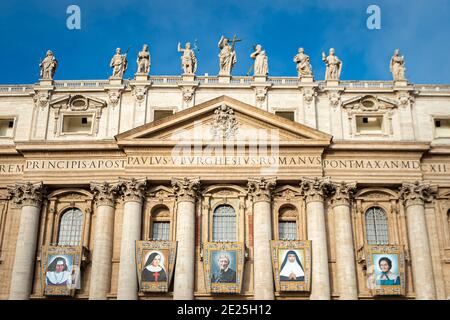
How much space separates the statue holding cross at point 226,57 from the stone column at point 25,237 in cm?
1300

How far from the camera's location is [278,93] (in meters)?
40.1

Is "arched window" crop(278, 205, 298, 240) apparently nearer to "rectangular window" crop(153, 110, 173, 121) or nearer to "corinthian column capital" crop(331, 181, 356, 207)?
"corinthian column capital" crop(331, 181, 356, 207)

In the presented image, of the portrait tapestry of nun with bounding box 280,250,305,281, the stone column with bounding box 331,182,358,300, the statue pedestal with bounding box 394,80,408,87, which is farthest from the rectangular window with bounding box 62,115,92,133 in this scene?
the statue pedestal with bounding box 394,80,408,87

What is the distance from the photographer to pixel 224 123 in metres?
38.4

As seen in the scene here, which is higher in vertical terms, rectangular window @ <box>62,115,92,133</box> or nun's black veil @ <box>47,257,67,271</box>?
rectangular window @ <box>62,115,92,133</box>

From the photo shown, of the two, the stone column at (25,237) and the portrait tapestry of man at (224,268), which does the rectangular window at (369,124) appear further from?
the stone column at (25,237)

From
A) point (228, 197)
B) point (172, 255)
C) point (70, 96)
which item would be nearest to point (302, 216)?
point (228, 197)

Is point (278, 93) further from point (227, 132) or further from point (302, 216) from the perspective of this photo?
point (302, 216)

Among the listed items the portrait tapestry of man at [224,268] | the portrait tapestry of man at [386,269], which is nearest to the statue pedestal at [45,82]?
the portrait tapestry of man at [224,268]

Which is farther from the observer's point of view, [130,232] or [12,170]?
[12,170]

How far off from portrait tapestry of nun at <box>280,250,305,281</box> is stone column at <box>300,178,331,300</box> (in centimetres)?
64

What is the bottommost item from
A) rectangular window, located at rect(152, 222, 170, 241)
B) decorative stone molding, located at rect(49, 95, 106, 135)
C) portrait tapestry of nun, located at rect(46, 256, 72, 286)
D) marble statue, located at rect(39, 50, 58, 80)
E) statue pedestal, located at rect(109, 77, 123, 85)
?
portrait tapestry of nun, located at rect(46, 256, 72, 286)

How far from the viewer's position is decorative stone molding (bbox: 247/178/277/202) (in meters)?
36.8

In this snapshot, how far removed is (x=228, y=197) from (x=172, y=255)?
4.82 metres
